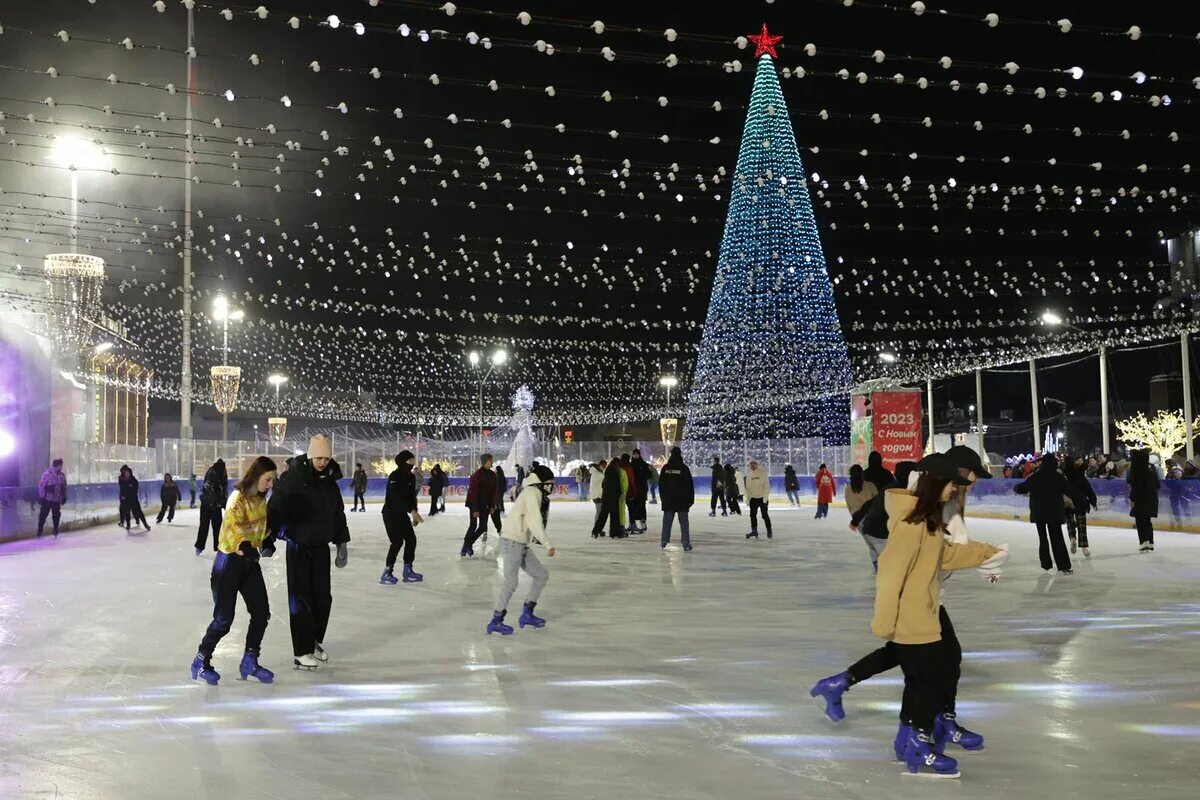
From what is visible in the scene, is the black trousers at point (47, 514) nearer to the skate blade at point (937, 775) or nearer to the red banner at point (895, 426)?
the red banner at point (895, 426)

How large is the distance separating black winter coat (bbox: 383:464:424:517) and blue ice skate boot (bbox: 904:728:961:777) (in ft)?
27.2

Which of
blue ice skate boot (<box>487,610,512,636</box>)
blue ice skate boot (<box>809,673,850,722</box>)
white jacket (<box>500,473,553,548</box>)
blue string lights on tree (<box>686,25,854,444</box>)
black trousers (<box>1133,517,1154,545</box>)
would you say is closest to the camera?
blue ice skate boot (<box>809,673,850,722</box>)

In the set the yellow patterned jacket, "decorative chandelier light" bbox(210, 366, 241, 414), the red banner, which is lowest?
the yellow patterned jacket

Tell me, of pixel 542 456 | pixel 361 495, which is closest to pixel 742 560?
pixel 361 495

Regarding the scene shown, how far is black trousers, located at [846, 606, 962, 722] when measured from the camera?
503 centimetres

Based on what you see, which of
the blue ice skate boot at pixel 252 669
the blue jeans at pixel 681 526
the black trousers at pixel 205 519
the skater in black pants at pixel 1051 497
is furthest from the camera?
the blue jeans at pixel 681 526

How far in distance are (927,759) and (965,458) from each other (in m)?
1.36

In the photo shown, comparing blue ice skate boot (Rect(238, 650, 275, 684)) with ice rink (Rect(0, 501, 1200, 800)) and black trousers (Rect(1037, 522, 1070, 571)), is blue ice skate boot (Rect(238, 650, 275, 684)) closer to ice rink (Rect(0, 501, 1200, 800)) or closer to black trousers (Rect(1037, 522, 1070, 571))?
ice rink (Rect(0, 501, 1200, 800))

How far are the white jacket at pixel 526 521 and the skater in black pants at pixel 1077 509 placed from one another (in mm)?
8745

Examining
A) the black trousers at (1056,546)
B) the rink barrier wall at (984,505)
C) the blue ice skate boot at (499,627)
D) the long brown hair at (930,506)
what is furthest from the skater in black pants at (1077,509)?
the long brown hair at (930,506)

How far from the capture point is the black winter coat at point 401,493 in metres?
12.6

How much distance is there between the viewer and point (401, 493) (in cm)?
1257

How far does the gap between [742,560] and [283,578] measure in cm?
623

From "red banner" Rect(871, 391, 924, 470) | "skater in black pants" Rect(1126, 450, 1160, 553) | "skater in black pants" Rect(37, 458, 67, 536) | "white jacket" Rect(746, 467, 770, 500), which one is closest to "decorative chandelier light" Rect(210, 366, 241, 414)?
"skater in black pants" Rect(37, 458, 67, 536)
